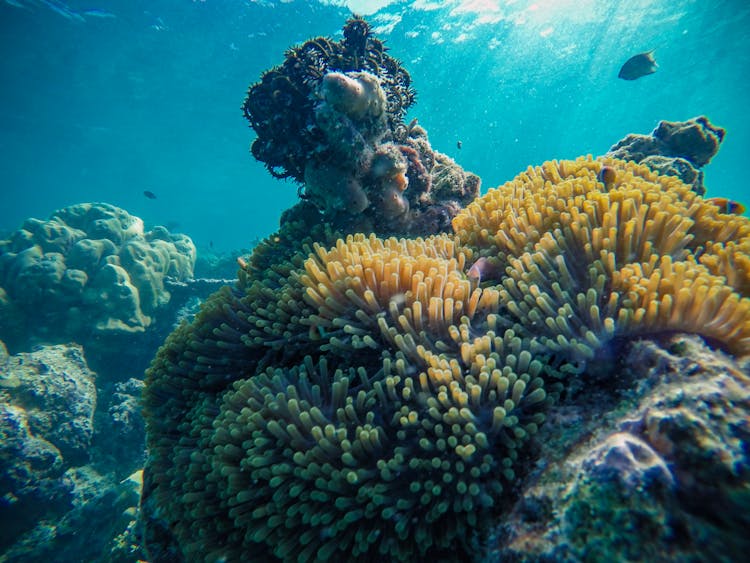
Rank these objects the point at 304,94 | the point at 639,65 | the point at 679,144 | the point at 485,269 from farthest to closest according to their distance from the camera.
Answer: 1. the point at 639,65
2. the point at 679,144
3. the point at 304,94
4. the point at 485,269

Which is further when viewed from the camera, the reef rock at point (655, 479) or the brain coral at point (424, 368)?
the brain coral at point (424, 368)

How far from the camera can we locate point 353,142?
417 cm

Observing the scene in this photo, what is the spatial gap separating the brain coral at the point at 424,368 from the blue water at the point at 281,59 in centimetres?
1432

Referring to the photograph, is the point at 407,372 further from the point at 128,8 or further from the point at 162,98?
the point at 162,98

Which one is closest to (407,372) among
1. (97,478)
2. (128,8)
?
(97,478)

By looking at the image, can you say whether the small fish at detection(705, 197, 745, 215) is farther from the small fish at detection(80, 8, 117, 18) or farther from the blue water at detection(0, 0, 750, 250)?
the small fish at detection(80, 8, 117, 18)

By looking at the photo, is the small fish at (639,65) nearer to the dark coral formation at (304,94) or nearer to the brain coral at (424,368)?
the dark coral formation at (304,94)

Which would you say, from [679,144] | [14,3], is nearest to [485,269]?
[679,144]

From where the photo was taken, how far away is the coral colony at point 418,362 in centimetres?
181

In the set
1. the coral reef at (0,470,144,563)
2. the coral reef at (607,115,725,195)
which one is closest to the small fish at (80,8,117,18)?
the coral reef at (0,470,144,563)

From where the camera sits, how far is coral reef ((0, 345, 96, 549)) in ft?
24.1

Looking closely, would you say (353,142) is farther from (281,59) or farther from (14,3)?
(281,59)

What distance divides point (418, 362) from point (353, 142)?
292 centimetres

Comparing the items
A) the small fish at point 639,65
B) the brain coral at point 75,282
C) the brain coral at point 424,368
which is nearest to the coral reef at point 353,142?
the brain coral at point 424,368
